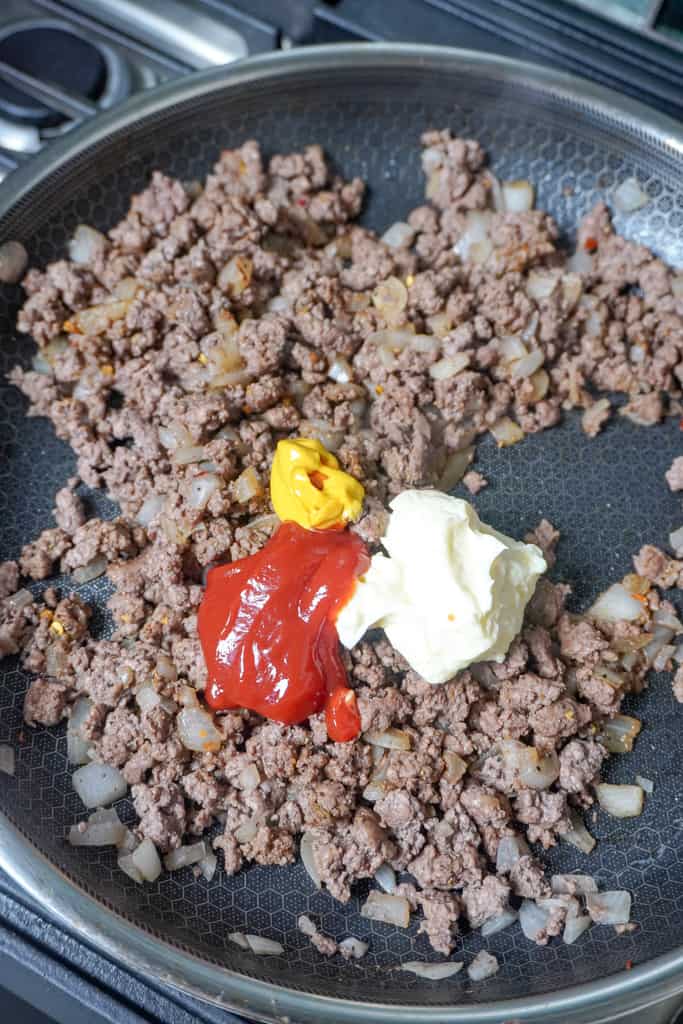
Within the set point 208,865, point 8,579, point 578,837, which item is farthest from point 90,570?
point 578,837

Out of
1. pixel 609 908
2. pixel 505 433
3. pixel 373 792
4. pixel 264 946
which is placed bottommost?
pixel 264 946

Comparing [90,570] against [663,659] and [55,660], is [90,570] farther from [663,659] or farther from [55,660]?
[663,659]

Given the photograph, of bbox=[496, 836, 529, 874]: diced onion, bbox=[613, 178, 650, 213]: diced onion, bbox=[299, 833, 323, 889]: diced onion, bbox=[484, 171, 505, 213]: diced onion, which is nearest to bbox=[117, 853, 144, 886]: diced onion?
bbox=[299, 833, 323, 889]: diced onion

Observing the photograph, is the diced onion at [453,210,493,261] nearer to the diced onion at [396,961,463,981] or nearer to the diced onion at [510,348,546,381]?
the diced onion at [510,348,546,381]

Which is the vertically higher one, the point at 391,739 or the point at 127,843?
the point at 391,739

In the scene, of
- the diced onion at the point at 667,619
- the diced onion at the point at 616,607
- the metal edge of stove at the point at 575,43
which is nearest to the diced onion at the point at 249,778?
the diced onion at the point at 616,607

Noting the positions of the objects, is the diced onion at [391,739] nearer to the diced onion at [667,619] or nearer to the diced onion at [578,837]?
the diced onion at [578,837]

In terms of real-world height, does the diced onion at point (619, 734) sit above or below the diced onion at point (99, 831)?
above
